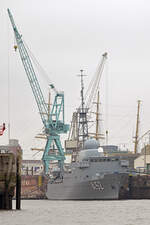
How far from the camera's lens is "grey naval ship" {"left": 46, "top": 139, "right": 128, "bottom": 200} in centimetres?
11331

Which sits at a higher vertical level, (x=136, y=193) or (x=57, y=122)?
(x=57, y=122)

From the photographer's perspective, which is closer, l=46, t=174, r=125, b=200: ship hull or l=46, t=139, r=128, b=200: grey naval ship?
l=46, t=174, r=125, b=200: ship hull

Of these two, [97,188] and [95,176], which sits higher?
[95,176]

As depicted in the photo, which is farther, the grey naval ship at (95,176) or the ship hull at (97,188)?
the grey naval ship at (95,176)

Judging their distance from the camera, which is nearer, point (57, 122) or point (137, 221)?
point (137, 221)

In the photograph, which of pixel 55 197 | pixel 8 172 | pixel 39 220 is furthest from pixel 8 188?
pixel 55 197

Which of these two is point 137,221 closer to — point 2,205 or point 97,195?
point 2,205

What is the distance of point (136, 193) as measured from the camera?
424 ft

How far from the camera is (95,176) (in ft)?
374

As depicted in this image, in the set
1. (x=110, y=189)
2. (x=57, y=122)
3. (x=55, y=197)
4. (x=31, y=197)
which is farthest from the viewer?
(x=31, y=197)

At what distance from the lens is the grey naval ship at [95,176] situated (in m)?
113

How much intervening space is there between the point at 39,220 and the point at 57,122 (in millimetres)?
90313

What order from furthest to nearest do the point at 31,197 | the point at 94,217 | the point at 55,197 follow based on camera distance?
the point at 31,197, the point at 55,197, the point at 94,217

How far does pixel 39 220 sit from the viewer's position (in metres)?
55.6
